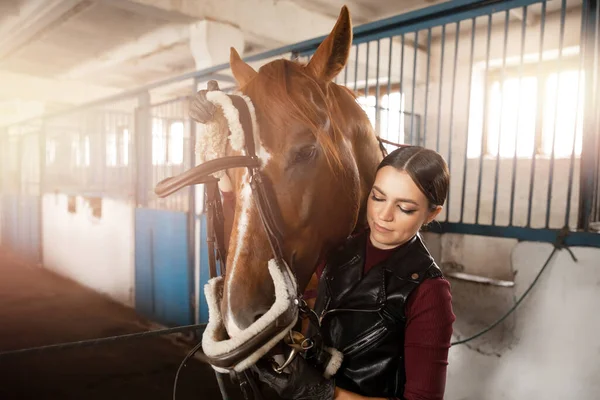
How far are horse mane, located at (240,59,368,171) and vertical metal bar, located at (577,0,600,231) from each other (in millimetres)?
1338

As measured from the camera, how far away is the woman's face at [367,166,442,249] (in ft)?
3.54

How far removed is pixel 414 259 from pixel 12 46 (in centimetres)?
876

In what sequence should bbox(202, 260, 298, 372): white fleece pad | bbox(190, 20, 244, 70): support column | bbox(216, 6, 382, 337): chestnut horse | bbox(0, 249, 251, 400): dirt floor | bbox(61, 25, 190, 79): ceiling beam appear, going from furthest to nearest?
bbox(61, 25, 190, 79): ceiling beam < bbox(190, 20, 244, 70): support column < bbox(0, 249, 251, 400): dirt floor < bbox(216, 6, 382, 337): chestnut horse < bbox(202, 260, 298, 372): white fleece pad

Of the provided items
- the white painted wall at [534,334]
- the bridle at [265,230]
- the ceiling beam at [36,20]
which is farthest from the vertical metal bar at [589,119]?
the ceiling beam at [36,20]

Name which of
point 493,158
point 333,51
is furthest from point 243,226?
point 493,158

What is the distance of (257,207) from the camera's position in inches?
41.3

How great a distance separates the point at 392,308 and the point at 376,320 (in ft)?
0.19

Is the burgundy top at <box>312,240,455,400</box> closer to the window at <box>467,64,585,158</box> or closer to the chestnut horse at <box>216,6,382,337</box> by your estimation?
the chestnut horse at <box>216,6,382,337</box>

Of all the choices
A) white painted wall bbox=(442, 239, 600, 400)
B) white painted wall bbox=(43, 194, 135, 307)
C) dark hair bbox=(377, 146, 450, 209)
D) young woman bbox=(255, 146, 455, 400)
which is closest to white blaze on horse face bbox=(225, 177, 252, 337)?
young woman bbox=(255, 146, 455, 400)

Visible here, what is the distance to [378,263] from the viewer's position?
1.12 meters

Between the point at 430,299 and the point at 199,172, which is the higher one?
the point at 199,172

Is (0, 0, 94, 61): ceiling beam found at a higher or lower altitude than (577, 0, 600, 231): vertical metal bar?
higher

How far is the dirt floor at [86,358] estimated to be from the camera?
356 centimetres

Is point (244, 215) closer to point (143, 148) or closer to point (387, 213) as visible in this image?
point (387, 213)
